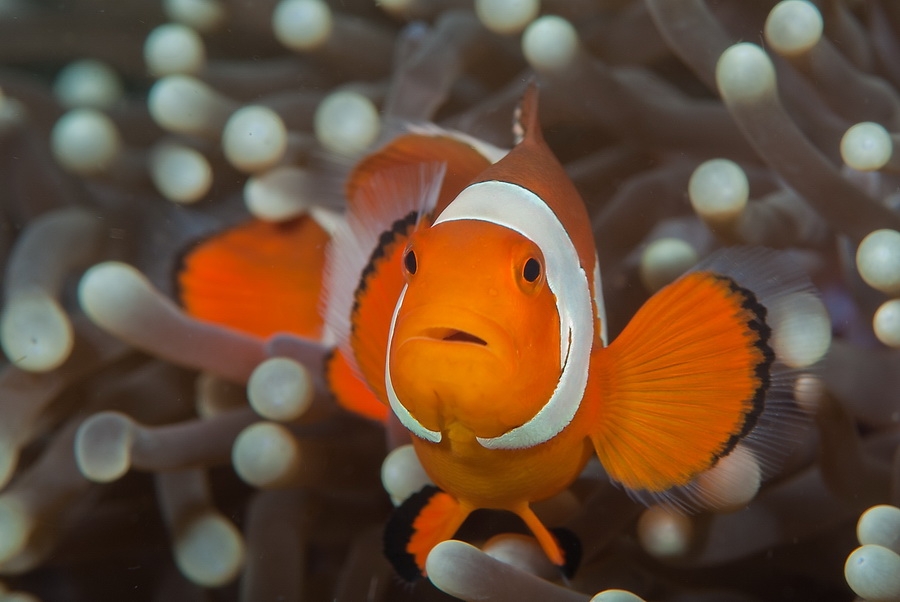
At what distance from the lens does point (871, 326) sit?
1.02m

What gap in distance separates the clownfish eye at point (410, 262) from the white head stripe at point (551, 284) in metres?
0.06

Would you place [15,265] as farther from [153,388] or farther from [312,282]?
[312,282]

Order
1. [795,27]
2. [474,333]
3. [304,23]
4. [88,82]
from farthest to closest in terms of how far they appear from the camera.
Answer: [88,82], [304,23], [795,27], [474,333]

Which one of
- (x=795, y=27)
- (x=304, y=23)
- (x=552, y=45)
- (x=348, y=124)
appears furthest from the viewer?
(x=304, y=23)

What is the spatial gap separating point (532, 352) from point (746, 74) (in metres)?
0.45

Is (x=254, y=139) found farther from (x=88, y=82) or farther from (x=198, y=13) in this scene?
(x=88, y=82)

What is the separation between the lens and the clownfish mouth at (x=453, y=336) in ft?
2.07

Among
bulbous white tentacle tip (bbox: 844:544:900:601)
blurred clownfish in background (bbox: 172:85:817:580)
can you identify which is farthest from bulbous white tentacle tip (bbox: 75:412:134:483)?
bulbous white tentacle tip (bbox: 844:544:900:601)

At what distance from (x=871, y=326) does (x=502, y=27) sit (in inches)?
24.7

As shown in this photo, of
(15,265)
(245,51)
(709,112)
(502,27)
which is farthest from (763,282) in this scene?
(245,51)

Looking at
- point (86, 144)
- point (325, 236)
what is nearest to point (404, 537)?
point (325, 236)

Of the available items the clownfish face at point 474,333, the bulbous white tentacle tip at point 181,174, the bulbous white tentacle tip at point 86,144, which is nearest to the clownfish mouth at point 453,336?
the clownfish face at point 474,333

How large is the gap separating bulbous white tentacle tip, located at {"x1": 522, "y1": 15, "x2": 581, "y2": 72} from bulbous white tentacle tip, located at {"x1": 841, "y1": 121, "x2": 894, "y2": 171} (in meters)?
0.36

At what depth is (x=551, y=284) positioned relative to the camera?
72 cm
